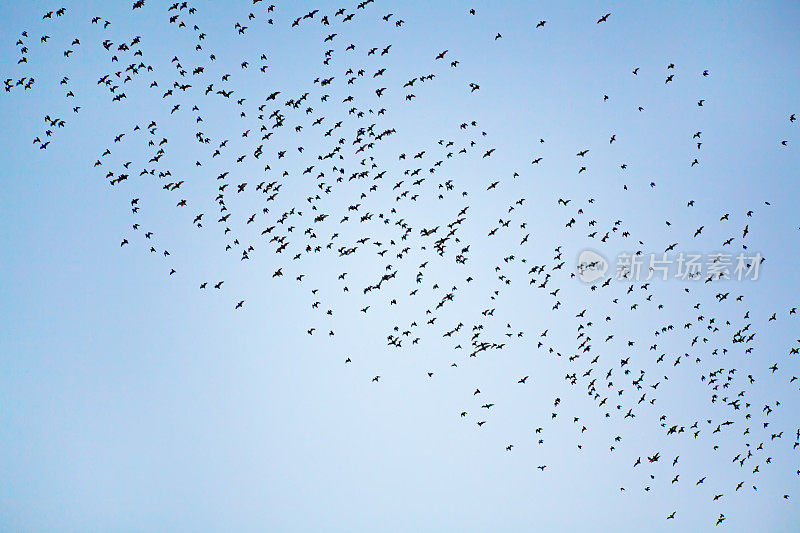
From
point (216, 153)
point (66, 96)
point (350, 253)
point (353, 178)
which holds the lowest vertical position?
point (350, 253)

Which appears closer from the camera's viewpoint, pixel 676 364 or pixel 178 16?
pixel 178 16

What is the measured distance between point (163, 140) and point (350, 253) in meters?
10.5

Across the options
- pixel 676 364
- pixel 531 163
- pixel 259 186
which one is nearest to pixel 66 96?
pixel 259 186

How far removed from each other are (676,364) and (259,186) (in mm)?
24144

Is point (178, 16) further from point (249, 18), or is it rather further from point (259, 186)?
point (259, 186)

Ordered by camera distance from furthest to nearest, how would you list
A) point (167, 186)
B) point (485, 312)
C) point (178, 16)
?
point (485, 312), point (167, 186), point (178, 16)

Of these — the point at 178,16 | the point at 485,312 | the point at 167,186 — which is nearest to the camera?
the point at 178,16

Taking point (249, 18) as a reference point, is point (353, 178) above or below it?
below

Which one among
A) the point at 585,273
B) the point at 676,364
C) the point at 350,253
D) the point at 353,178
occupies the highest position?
the point at 353,178

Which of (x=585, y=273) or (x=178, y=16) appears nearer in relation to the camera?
(x=178, y=16)

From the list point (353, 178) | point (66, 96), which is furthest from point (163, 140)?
point (353, 178)

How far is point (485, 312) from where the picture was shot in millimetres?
37844

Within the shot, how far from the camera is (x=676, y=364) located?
128ft

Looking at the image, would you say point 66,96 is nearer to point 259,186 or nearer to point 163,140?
point 163,140
